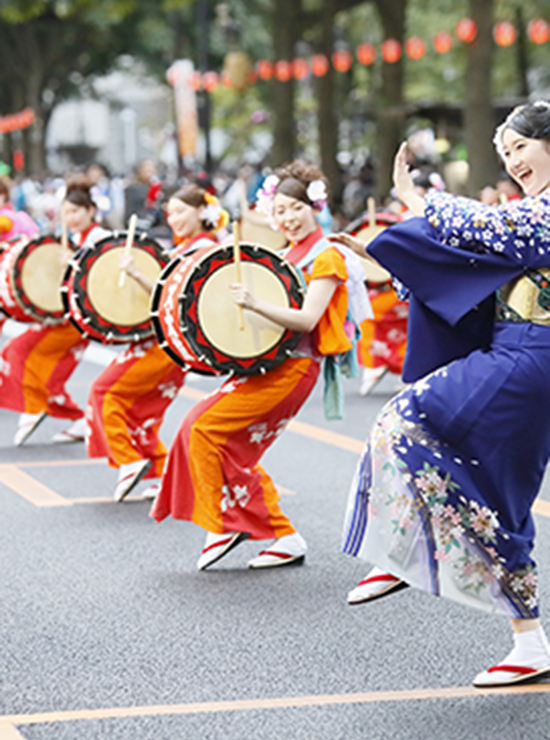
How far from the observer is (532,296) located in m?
3.66

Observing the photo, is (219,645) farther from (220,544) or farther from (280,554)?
(280,554)

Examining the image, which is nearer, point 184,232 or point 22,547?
point 22,547

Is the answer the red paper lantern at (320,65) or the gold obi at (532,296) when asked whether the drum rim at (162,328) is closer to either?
the gold obi at (532,296)

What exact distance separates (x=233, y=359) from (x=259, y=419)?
27cm

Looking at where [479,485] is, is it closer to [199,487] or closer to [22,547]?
[199,487]

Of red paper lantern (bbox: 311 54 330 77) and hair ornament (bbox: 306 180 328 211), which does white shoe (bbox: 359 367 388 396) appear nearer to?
hair ornament (bbox: 306 180 328 211)

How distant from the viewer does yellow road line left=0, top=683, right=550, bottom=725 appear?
3646 millimetres

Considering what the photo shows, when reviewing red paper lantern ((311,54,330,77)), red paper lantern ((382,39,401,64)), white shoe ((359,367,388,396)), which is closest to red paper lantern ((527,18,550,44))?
red paper lantern ((382,39,401,64))

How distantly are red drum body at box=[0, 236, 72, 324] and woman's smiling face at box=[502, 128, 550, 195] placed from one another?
14.8 feet

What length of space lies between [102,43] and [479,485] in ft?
107

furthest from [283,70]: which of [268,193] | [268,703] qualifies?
[268,703]

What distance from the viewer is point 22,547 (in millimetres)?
5684

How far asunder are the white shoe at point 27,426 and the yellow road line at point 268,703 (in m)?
4.67

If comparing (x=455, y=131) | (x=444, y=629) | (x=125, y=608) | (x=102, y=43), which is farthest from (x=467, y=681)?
(x=102, y=43)
